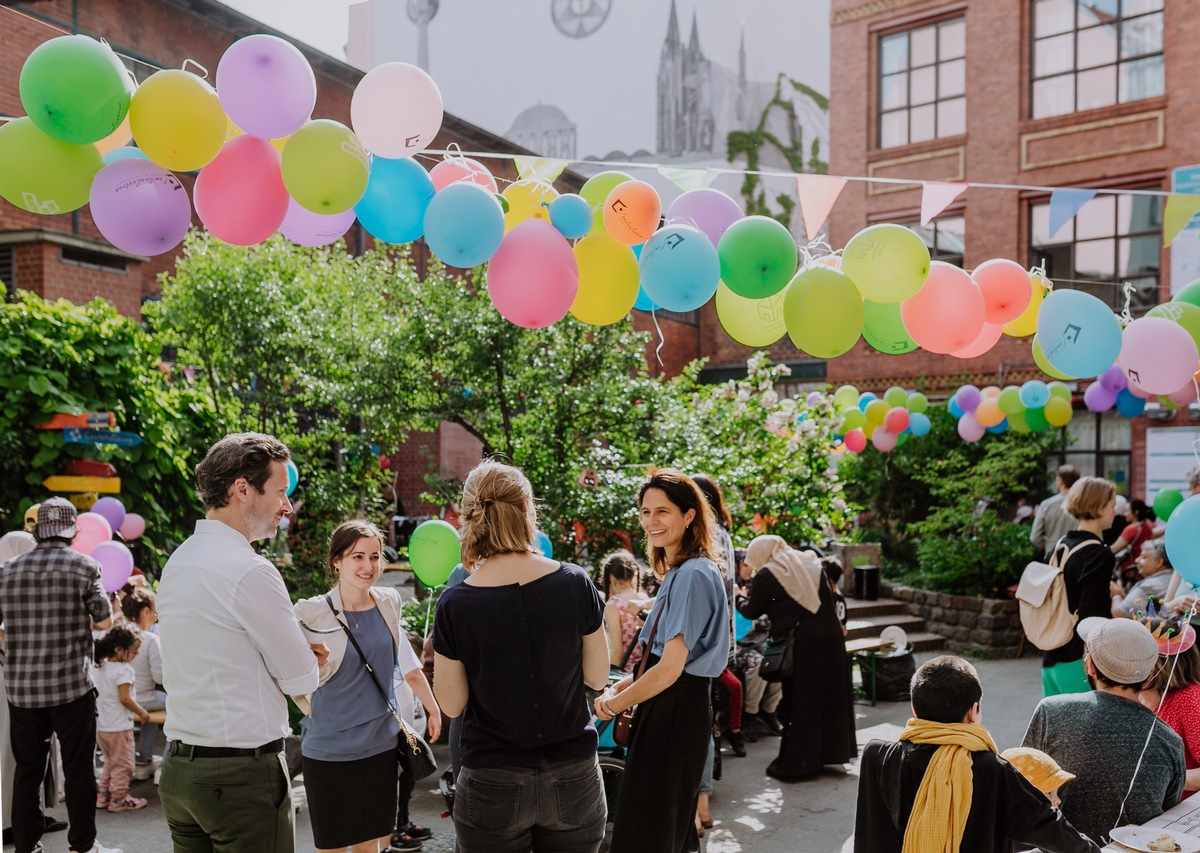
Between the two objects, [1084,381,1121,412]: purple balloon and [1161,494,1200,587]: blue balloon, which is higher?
[1084,381,1121,412]: purple balloon

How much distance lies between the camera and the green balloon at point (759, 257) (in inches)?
183

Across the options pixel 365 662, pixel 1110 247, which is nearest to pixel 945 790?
pixel 365 662

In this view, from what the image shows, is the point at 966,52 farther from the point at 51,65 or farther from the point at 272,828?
the point at 272,828

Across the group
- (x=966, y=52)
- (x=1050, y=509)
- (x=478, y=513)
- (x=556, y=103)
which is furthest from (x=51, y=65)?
(x=556, y=103)

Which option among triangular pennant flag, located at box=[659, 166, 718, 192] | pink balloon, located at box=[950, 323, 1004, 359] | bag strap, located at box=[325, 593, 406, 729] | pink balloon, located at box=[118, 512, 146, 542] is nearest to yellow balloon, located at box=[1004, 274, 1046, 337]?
pink balloon, located at box=[950, 323, 1004, 359]

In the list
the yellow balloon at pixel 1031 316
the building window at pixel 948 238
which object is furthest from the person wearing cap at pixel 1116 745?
the building window at pixel 948 238

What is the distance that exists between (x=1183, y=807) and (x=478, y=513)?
249 centimetres

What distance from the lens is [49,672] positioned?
15.1 feet

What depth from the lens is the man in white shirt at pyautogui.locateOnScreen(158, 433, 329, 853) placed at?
2.62 metres

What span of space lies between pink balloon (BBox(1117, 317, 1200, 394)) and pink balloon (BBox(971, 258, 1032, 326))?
56 centimetres

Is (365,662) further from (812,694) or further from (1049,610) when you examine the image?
(1049,610)

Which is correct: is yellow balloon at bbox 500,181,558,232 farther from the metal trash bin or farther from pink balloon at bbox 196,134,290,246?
the metal trash bin

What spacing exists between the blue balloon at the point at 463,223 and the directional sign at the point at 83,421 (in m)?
4.82

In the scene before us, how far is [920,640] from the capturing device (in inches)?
440
